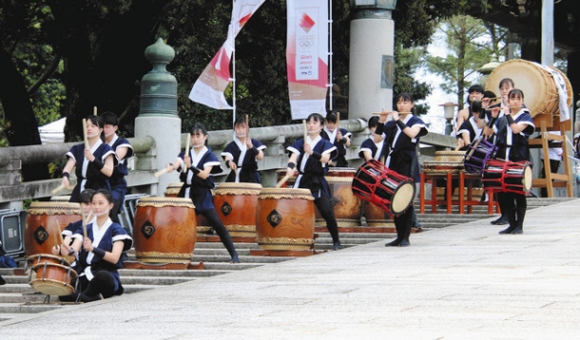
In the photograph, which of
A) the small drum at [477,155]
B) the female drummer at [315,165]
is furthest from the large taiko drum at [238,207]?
the small drum at [477,155]

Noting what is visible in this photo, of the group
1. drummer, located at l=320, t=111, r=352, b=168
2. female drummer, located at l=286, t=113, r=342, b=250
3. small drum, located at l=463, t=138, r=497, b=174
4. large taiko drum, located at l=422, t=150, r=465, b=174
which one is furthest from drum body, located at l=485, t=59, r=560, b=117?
female drummer, located at l=286, t=113, r=342, b=250

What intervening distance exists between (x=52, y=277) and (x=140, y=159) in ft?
18.8

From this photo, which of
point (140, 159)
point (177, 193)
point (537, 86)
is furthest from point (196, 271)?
point (537, 86)

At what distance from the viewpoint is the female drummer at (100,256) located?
35.1 ft

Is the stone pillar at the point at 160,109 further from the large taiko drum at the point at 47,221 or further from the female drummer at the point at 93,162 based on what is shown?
the large taiko drum at the point at 47,221

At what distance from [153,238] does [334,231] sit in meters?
2.17

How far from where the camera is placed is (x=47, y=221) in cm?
1251

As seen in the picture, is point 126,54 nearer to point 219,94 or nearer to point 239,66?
point 239,66

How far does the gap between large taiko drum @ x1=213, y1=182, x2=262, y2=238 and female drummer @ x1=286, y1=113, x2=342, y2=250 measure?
1.05 metres

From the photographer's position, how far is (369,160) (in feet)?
44.4

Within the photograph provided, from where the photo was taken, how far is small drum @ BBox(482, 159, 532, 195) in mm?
13656

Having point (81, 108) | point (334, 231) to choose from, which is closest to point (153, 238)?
point (334, 231)

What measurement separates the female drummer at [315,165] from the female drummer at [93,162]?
2105 mm

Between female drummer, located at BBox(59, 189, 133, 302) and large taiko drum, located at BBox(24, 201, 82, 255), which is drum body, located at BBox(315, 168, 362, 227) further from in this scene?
female drummer, located at BBox(59, 189, 133, 302)
